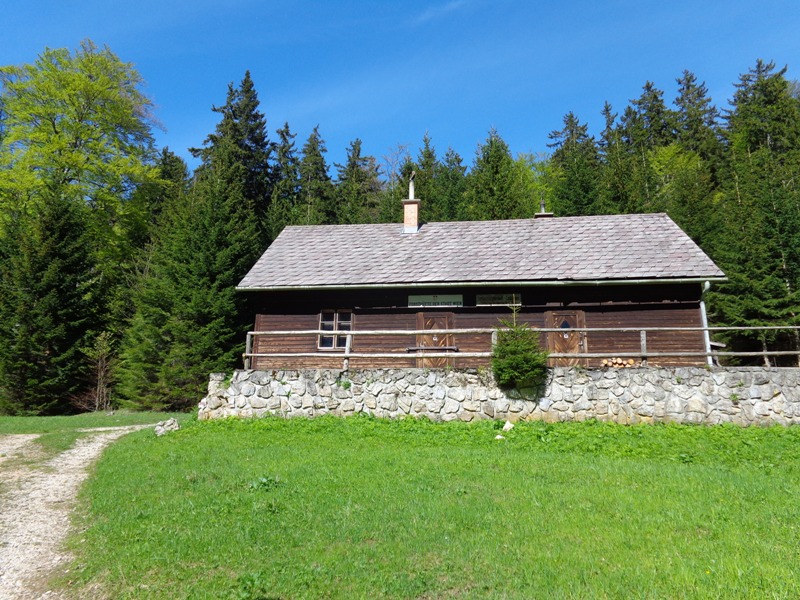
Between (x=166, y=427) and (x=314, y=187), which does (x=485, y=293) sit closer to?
(x=166, y=427)

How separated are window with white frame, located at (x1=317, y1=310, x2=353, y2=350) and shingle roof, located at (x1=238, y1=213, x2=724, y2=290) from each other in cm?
133

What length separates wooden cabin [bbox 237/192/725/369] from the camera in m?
14.8

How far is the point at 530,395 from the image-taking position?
11.7 m

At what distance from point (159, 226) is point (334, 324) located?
15.9 m

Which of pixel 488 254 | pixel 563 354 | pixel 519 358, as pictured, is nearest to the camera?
pixel 519 358

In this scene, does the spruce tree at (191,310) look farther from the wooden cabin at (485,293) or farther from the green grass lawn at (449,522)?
A: the green grass lawn at (449,522)

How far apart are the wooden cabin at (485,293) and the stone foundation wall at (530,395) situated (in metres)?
1.98

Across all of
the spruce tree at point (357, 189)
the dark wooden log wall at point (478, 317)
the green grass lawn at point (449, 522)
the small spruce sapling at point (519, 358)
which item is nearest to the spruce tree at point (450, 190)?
the spruce tree at point (357, 189)

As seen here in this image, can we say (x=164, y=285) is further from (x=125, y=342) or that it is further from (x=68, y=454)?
(x=68, y=454)

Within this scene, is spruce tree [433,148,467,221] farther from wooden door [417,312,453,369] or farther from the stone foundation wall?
the stone foundation wall

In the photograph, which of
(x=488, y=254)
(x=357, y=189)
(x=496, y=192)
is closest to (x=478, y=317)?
(x=488, y=254)

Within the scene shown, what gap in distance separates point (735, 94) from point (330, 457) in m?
54.2

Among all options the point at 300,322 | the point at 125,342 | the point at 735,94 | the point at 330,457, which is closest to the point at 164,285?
the point at 125,342

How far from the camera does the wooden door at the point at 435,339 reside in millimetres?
15359
